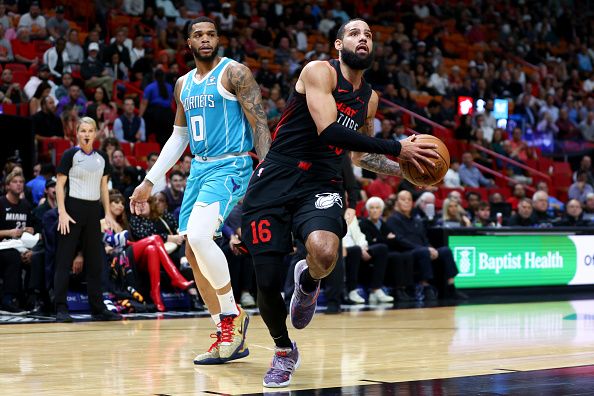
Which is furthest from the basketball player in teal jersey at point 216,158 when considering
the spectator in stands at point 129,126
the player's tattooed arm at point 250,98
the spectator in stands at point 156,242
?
the spectator in stands at point 129,126

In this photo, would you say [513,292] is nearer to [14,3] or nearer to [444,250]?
[444,250]

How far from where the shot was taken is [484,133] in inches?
837

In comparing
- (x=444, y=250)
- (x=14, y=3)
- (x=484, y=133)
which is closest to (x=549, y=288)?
(x=444, y=250)

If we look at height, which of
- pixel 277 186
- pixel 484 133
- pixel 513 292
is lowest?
pixel 513 292

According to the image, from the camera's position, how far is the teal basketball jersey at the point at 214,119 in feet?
21.1

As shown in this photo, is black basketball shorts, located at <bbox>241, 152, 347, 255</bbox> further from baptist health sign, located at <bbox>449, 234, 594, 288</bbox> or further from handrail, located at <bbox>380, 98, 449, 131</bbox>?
handrail, located at <bbox>380, 98, 449, 131</bbox>

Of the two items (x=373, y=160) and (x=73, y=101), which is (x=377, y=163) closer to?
(x=373, y=160)

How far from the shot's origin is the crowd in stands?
40.0 ft

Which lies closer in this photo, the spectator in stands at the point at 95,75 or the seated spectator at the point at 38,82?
the seated spectator at the point at 38,82

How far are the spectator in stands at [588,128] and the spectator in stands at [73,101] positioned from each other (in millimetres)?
12667

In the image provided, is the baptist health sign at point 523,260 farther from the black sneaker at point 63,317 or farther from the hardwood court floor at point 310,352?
the black sneaker at point 63,317

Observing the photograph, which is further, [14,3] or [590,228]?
[14,3]

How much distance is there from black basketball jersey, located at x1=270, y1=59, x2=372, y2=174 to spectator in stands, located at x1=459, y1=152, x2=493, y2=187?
13.4 meters

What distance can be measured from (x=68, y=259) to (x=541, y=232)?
24.4ft
